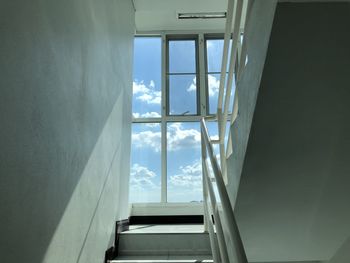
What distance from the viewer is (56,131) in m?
1.36

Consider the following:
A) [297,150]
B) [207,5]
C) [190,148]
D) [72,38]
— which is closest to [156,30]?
[207,5]

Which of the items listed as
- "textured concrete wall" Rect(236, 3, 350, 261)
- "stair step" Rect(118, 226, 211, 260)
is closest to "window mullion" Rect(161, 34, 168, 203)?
"stair step" Rect(118, 226, 211, 260)

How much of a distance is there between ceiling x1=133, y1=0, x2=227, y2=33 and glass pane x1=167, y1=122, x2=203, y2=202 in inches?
62.7

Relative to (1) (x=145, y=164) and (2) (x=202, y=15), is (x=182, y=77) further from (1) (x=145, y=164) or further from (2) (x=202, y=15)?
(1) (x=145, y=164)

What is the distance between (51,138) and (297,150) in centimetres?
121

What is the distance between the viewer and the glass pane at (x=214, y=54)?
4773 millimetres

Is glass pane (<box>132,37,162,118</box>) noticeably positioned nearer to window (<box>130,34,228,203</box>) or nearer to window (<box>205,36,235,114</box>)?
window (<box>130,34,228,203</box>)

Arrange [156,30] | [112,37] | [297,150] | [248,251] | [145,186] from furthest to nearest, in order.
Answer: [156,30]
[145,186]
[112,37]
[248,251]
[297,150]

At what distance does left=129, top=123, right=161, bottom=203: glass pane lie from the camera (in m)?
4.08

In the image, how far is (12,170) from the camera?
995 millimetres

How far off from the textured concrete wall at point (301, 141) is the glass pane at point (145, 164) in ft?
6.70

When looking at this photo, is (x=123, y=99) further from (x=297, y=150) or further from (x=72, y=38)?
(x=297, y=150)

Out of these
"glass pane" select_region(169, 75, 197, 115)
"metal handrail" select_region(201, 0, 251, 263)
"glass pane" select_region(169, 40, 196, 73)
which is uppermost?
"glass pane" select_region(169, 40, 196, 73)

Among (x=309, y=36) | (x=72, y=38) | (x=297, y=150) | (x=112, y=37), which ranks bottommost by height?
(x=297, y=150)
